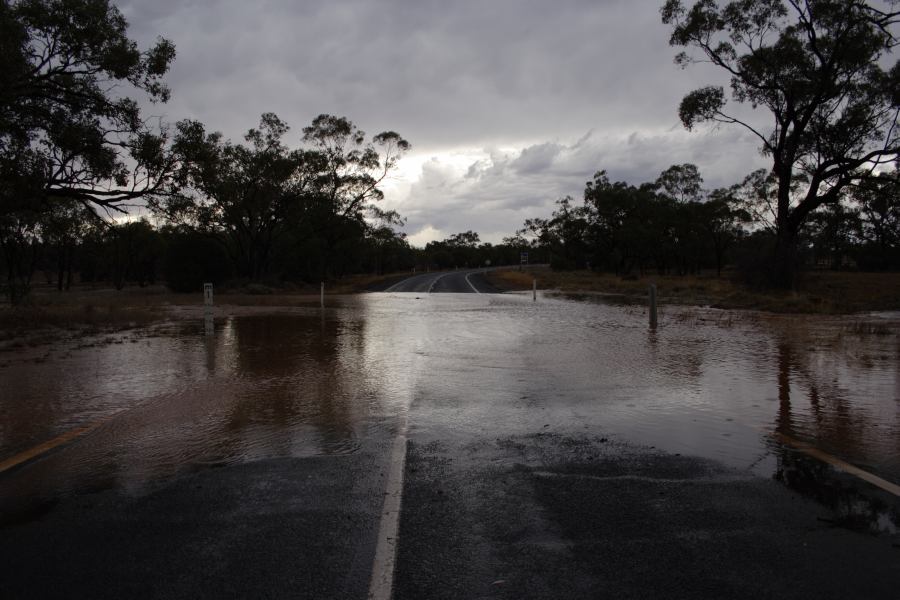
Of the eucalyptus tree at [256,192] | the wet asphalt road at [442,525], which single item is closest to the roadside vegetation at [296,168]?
the eucalyptus tree at [256,192]

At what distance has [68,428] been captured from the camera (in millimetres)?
6375

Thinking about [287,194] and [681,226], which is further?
[681,226]

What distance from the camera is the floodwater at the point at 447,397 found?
17.6 feet

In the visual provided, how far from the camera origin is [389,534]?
374 cm

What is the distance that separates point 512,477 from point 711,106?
1159 inches

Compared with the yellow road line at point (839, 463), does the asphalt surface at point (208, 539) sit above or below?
below

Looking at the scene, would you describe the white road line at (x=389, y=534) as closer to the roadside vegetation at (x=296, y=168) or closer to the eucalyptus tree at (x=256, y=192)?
the roadside vegetation at (x=296, y=168)

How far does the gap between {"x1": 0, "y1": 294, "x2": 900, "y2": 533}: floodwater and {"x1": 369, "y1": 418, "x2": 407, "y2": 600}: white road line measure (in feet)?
2.39

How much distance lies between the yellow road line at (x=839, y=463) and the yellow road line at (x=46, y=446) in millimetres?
6829

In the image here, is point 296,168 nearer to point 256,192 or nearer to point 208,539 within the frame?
point 256,192

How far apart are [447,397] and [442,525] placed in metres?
3.86

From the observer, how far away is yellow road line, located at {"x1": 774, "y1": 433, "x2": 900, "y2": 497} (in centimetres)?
454

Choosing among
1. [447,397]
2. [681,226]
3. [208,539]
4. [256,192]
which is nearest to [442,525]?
[208,539]

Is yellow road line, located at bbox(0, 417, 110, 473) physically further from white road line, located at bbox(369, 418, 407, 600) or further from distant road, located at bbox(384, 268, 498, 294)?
distant road, located at bbox(384, 268, 498, 294)
